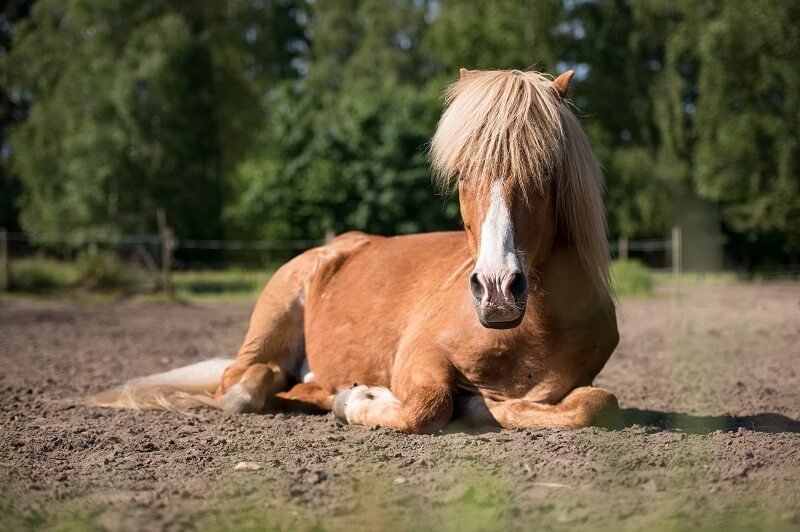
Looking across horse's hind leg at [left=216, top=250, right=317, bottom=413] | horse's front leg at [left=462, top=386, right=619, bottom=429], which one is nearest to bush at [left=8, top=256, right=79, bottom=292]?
horse's hind leg at [left=216, top=250, right=317, bottom=413]

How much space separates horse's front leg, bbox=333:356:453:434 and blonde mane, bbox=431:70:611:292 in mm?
904

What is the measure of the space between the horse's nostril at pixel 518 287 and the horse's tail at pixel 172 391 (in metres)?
2.54

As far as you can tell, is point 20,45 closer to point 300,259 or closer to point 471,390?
point 300,259

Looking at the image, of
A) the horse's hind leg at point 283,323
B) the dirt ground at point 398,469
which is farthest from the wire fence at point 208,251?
the dirt ground at point 398,469

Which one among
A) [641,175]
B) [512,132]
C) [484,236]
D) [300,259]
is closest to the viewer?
[484,236]

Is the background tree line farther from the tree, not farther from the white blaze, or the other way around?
the white blaze

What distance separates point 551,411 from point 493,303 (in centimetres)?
93

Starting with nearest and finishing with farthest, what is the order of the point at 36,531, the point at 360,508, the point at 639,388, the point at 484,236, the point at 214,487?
1. the point at 36,531
2. the point at 360,508
3. the point at 214,487
4. the point at 484,236
5. the point at 639,388

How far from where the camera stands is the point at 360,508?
2436 millimetres

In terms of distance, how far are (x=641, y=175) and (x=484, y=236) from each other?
2755 centimetres

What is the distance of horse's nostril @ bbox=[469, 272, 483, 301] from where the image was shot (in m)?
2.98

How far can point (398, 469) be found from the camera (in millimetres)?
2932

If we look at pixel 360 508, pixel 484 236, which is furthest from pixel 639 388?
pixel 360 508

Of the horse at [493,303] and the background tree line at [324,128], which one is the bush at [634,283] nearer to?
the background tree line at [324,128]
